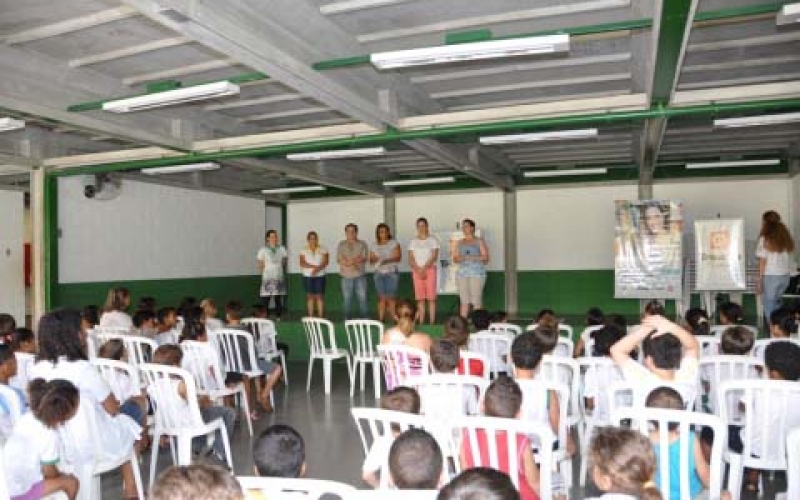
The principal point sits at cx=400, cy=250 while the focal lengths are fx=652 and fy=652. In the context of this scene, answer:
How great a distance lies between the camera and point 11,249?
9.73 m

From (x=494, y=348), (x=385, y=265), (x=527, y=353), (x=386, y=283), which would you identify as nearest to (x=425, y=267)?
(x=385, y=265)

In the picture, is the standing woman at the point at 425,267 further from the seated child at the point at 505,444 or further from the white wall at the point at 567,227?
the seated child at the point at 505,444

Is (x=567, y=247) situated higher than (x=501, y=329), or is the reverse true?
(x=567, y=247)

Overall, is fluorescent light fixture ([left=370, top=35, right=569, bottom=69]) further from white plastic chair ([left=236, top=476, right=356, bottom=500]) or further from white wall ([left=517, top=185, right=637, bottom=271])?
white wall ([left=517, top=185, right=637, bottom=271])

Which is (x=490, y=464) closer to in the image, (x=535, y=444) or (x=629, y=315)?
(x=535, y=444)

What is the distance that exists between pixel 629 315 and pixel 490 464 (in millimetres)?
8624

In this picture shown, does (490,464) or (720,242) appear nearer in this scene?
(490,464)

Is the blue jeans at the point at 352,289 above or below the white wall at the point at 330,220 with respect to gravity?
below

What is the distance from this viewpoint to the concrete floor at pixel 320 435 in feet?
13.3

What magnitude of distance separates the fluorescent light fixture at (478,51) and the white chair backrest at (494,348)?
2143 mm

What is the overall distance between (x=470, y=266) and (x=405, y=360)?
12.7ft

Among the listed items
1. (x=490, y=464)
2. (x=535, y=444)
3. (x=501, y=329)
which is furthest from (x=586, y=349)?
(x=490, y=464)

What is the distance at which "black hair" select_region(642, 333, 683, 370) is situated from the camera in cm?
325

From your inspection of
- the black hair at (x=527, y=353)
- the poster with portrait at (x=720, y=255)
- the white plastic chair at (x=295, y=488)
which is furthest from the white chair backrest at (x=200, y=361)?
Result: the poster with portrait at (x=720, y=255)
